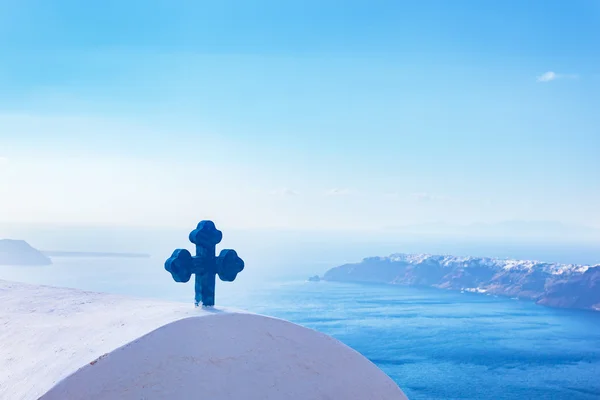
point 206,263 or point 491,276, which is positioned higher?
point 206,263

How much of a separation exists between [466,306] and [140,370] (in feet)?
191

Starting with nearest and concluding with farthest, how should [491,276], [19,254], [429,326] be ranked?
1. [429,326]
2. [19,254]
3. [491,276]

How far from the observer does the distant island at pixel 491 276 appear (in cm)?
6119

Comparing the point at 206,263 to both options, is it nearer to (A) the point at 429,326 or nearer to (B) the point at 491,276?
(A) the point at 429,326

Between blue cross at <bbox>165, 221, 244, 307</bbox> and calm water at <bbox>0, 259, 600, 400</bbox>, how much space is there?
75.9 ft

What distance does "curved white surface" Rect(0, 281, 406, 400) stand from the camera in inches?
85.4

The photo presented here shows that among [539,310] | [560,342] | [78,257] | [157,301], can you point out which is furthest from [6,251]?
[157,301]

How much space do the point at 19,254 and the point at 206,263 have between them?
60390 mm

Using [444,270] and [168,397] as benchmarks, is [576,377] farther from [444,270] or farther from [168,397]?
[444,270]

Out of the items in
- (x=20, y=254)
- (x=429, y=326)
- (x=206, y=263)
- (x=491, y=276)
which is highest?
(x=206, y=263)

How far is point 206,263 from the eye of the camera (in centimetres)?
267

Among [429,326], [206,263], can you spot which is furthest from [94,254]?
[206,263]

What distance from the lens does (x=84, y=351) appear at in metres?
2.33

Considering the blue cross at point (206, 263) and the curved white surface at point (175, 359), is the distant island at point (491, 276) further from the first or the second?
the blue cross at point (206, 263)
